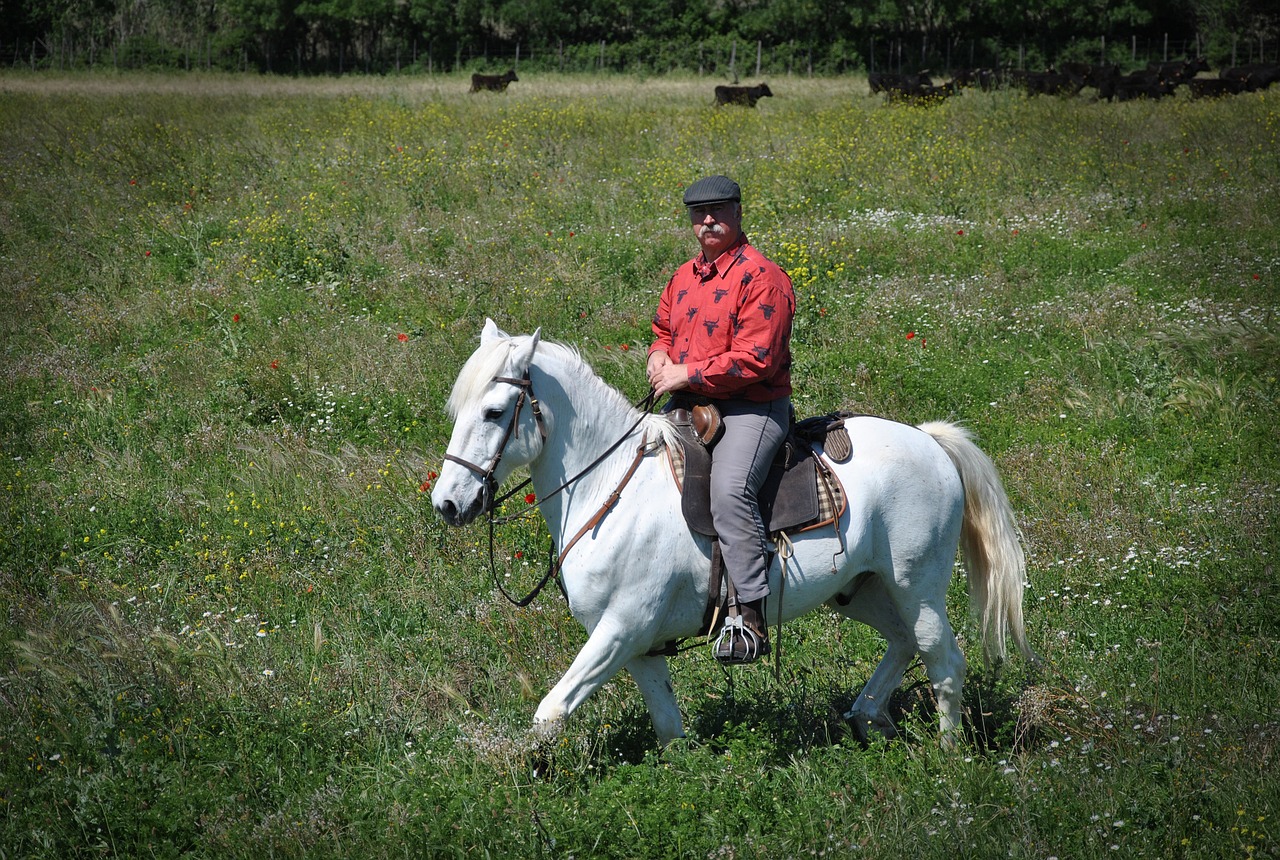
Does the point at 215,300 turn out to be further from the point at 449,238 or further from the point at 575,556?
the point at 575,556

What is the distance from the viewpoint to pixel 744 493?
4312mm

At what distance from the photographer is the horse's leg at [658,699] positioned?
4602mm

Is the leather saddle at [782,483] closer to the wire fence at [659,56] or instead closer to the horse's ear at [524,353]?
the horse's ear at [524,353]

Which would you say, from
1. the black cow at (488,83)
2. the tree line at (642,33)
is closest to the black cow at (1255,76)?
the tree line at (642,33)

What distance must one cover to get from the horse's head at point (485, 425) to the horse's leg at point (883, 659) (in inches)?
83.3

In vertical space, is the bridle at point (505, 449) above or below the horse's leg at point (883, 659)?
above

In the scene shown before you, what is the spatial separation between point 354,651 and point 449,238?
8.16 meters

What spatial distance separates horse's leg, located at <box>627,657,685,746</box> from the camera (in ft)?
15.1

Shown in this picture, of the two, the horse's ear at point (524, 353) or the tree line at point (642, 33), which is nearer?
the horse's ear at point (524, 353)

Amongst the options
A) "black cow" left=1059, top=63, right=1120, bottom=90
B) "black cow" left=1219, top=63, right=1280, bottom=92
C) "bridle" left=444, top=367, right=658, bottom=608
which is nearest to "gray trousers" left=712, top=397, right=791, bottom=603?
"bridle" left=444, top=367, right=658, bottom=608

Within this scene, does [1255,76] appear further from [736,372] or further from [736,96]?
[736,372]

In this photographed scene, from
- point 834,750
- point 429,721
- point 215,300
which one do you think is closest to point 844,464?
point 834,750

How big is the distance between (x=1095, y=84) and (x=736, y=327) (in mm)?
30783

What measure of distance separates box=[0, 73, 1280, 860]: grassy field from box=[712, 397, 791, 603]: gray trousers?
0.75 m
